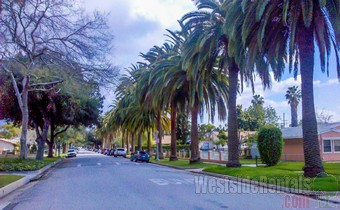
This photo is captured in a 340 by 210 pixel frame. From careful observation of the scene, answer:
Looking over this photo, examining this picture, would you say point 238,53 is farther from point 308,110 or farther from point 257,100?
point 257,100

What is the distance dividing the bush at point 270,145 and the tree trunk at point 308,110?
29.7 feet

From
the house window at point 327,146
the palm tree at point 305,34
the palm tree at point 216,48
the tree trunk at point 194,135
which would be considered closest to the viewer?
the palm tree at point 305,34

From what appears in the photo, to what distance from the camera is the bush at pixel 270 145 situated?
87.4ft

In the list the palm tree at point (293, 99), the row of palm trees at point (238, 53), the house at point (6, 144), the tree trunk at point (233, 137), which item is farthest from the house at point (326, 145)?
the house at point (6, 144)

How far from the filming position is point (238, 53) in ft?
71.1

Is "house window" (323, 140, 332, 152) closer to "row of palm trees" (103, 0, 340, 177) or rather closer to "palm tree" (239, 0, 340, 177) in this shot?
"row of palm trees" (103, 0, 340, 177)

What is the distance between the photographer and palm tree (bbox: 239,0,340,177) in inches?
650

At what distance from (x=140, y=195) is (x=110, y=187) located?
116 inches

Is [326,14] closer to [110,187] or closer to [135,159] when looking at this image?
[110,187]

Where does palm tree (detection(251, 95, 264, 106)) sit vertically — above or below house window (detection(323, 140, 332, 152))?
above

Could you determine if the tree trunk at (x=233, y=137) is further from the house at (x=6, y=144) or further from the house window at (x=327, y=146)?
the house at (x=6, y=144)

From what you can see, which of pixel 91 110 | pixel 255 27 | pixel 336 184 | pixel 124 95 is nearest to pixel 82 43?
pixel 255 27

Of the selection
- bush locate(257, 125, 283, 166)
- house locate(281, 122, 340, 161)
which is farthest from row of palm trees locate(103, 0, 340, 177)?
house locate(281, 122, 340, 161)

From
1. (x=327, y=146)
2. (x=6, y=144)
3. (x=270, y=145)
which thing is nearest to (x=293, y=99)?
(x=327, y=146)
